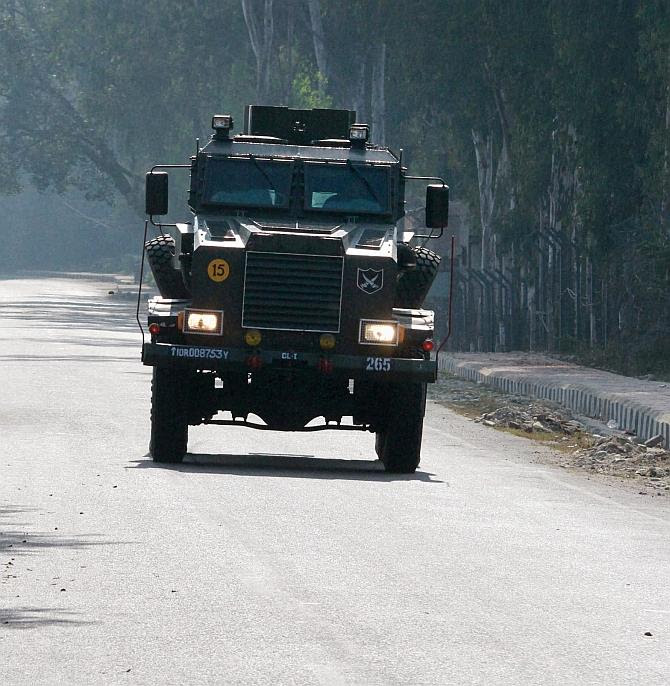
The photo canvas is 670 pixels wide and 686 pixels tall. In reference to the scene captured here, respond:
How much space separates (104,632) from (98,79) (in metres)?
75.4

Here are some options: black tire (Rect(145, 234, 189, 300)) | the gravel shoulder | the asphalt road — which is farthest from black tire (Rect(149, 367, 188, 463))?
the gravel shoulder

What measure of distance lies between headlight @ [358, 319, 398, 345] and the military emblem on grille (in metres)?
0.27

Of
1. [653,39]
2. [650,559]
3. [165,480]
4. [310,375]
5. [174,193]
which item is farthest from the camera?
[174,193]

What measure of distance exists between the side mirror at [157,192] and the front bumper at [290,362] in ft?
6.24

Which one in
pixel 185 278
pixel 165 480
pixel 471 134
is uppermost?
pixel 471 134

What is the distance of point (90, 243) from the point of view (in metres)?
141

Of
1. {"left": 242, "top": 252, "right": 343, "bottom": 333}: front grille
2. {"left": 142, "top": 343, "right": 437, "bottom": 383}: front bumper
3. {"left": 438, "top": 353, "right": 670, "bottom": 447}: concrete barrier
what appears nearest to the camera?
{"left": 142, "top": 343, "right": 437, "bottom": 383}: front bumper

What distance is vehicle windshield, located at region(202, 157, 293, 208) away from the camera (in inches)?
701

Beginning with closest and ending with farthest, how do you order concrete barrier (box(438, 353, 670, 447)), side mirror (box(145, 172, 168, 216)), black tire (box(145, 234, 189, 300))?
black tire (box(145, 234, 189, 300))
side mirror (box(145, 172, 168, 216))
concrete barrier (box(438, 353, 670, 447))

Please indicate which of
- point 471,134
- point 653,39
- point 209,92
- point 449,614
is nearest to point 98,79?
point 209,92

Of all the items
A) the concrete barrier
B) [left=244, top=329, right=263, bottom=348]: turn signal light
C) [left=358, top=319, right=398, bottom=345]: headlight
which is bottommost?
the concrete barrier

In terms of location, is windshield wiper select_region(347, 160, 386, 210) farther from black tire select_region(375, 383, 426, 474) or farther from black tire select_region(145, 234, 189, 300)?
black tire select_region(375, 383, 426, 474)

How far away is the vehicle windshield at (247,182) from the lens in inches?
701

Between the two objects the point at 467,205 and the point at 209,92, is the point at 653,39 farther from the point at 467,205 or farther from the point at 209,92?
the point at 209,92
